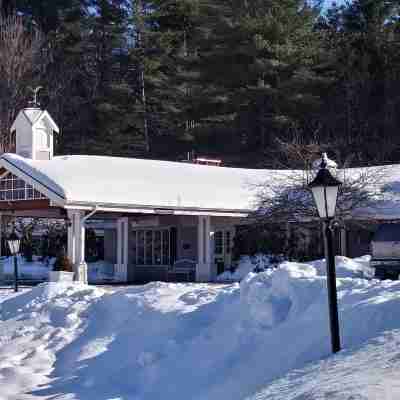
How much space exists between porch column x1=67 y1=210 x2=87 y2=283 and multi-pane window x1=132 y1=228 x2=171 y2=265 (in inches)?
244

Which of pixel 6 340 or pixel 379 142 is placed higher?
pixel 379 142

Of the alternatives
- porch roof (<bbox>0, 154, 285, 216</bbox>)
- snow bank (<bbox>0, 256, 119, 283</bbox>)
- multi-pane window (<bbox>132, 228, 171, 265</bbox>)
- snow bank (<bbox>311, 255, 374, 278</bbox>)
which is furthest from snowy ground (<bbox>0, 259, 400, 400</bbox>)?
snow bank (<bbox>0, 256, 119, 283</bbox>)

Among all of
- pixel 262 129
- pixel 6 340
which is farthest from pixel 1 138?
pixel 6 340

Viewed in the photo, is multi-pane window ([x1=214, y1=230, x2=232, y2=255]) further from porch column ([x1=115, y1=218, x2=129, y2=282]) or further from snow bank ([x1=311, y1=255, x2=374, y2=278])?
snow bank ([x1=311, y1=255, x2=374, y2=278])

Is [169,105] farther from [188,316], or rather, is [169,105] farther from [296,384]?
[296,384]

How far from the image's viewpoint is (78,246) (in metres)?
25.2

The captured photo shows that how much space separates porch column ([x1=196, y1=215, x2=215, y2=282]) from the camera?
28469mm

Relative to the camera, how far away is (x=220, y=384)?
11203 mm

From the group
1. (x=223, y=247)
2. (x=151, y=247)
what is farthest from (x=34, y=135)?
(x=223, y=247)

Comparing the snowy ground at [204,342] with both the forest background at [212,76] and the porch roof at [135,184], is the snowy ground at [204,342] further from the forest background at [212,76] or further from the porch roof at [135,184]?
the forest background at [212,76]

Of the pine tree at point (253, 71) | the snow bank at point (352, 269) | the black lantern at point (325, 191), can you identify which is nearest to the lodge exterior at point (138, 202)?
the snow bank at point (352, 269)

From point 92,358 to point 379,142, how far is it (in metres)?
36.7

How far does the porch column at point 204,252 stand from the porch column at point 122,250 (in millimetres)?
2870

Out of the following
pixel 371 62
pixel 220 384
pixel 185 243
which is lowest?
pixel 220 384
